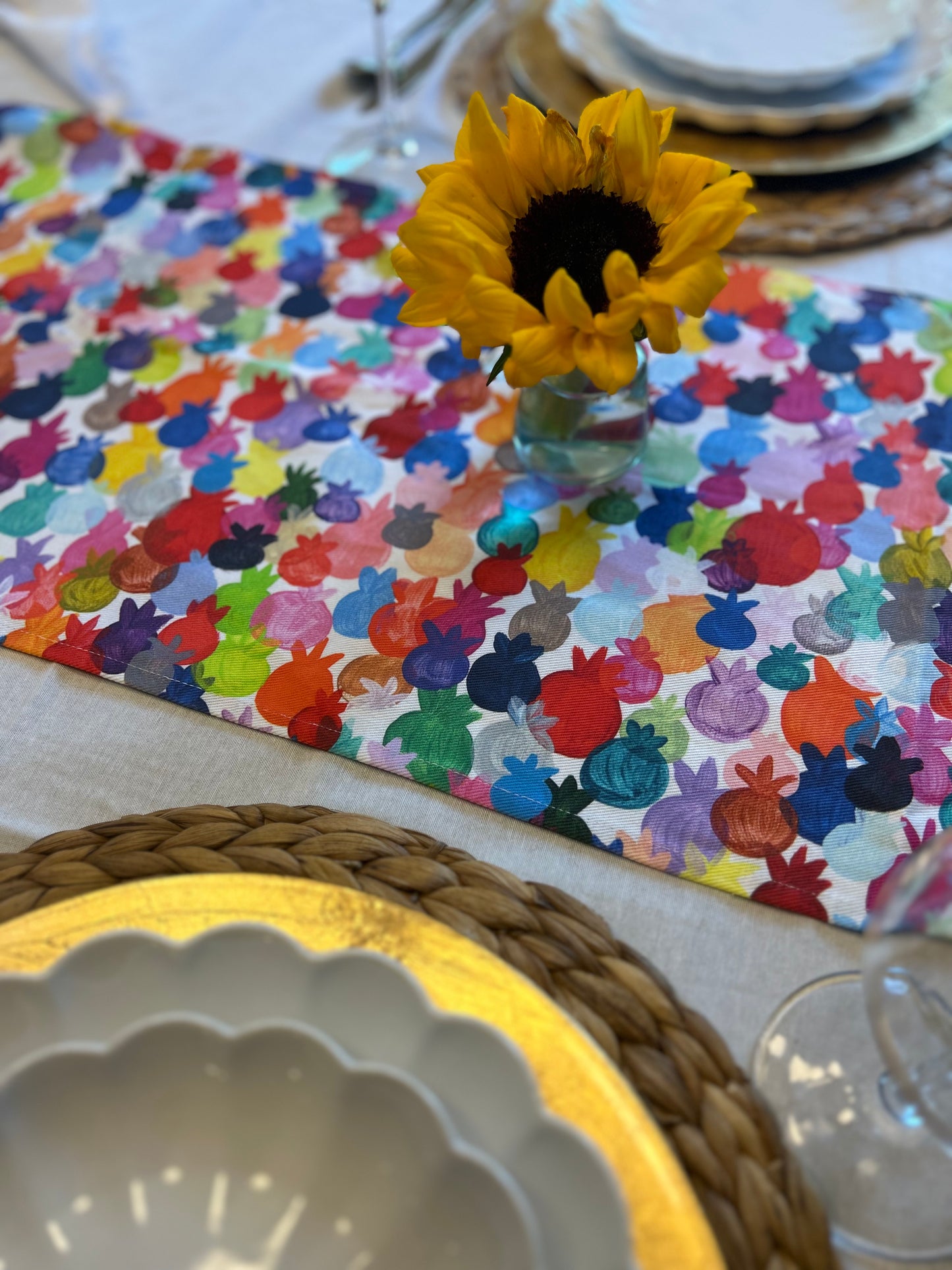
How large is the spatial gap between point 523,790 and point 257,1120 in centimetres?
20

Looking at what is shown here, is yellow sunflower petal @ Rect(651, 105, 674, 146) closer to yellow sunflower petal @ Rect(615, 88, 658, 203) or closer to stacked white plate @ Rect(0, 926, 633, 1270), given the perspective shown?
yellow sunflower petal @ Rect(615, 88, 658, 203)

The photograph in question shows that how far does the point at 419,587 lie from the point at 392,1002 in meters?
0.28

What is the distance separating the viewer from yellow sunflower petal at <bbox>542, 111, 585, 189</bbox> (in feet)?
1.67

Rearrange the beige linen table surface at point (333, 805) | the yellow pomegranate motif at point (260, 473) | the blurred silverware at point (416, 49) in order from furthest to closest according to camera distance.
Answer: the blurred silverware at point (416, 49) → the yellow pomegranate motif at point (260, 473) → the beige linen table surface at point (333, 805)

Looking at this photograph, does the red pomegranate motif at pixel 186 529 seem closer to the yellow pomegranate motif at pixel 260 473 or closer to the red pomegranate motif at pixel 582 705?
the yellow pomegranate motif at pixel 260 473

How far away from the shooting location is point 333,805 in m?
0.51

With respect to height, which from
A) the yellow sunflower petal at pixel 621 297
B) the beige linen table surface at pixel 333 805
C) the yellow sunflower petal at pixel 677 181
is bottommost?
the beige linen table surface at pixel 333 805

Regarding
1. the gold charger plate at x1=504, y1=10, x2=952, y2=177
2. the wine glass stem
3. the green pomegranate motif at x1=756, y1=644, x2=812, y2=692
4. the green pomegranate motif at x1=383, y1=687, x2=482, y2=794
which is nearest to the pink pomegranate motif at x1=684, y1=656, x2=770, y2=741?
the green pomegranate motif at x1=756, y1=644, x2=812, y2=692

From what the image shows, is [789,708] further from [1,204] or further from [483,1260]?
[1,204]

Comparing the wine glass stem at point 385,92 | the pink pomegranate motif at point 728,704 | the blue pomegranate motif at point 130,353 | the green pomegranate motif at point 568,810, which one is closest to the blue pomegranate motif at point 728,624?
the pink pomegranate motif at point 728,704

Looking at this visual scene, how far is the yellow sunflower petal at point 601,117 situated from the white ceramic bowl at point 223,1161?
1.46 feet

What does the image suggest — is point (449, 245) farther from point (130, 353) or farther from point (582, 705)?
point (130, 353)

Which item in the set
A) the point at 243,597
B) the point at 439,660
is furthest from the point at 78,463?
the point at 439,660

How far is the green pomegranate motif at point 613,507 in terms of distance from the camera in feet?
2.04
